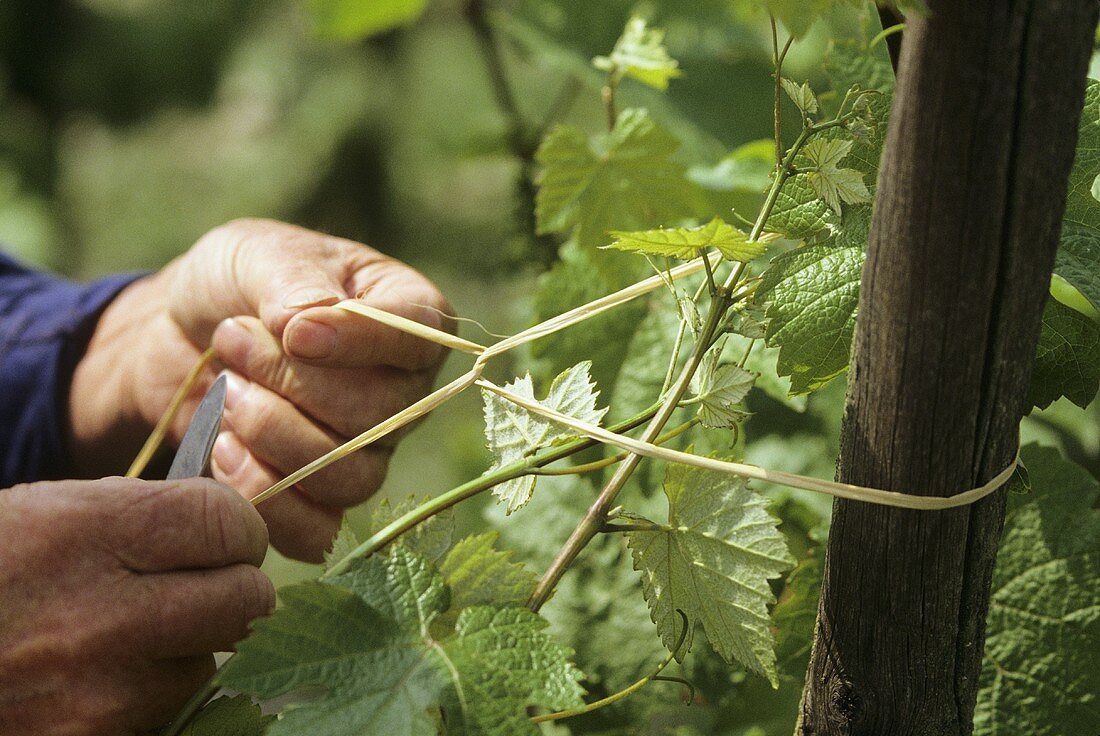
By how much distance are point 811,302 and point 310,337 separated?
301 millimetres

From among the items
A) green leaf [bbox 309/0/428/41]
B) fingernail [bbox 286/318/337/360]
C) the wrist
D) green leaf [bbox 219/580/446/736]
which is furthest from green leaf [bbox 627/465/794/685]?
green leaf [bbox 309/0/428/41]

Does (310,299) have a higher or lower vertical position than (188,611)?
higher

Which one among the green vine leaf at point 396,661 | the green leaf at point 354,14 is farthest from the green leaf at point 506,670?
the green leaf at point 354,14

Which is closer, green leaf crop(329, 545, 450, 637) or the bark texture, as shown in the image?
the bark texture

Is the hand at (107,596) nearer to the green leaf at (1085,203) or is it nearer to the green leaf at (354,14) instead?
the green leaf at (1085,203)

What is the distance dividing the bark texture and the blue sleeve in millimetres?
919

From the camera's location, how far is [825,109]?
584mm

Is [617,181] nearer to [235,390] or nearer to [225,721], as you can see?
[235,390]

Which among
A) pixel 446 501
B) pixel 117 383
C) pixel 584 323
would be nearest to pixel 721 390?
pixel 446 501

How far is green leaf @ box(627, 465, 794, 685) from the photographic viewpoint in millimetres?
440

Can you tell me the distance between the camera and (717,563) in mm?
450

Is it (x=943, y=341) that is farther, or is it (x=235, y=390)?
(x=235, y=390)

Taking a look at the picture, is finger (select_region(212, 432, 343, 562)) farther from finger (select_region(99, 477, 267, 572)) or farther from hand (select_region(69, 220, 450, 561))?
finger (select_region(99, 477, 267, 572))

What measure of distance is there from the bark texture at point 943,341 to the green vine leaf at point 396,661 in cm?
14
